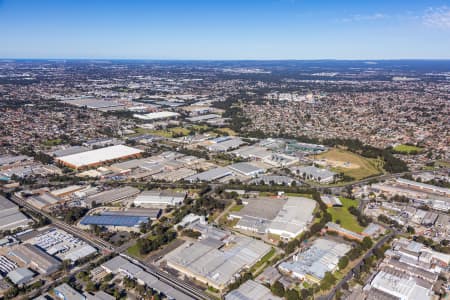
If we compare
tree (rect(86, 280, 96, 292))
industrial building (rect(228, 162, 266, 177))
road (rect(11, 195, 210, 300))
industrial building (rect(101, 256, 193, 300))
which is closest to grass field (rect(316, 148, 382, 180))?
industrial building (rect(228, 162, 266, 177))

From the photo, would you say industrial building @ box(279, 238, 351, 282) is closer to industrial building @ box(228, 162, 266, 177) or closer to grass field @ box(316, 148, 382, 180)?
industrial building @ box(228, 162, 266, 177)

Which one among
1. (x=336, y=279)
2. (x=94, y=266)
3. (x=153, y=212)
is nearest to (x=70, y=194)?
(x=153, y=212)

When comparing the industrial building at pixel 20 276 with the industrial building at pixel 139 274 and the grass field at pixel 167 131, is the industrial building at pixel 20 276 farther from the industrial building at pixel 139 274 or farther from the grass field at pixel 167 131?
the grass field at pixel 167 131

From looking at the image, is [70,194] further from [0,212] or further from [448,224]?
[448,224]

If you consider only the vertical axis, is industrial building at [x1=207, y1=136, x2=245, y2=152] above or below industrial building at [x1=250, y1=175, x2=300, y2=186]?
above

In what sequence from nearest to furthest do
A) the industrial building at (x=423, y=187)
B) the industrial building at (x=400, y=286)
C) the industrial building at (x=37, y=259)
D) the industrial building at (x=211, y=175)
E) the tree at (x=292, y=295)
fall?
the tree at (x=292, y=295) < the industrial building at (x=400, y=286) < the industrial building at (x=37, y=259) < the industrial building at (x=423, y=187) < the industrial building at (x=211, y=175)

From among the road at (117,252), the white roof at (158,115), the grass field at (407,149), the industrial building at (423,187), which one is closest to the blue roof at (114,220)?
the road at (117,252)

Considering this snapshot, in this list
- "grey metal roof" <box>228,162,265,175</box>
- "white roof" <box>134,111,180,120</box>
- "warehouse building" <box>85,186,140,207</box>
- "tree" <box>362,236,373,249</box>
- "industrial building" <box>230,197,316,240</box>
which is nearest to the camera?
"tree" <box>362,236,373,249</box>
